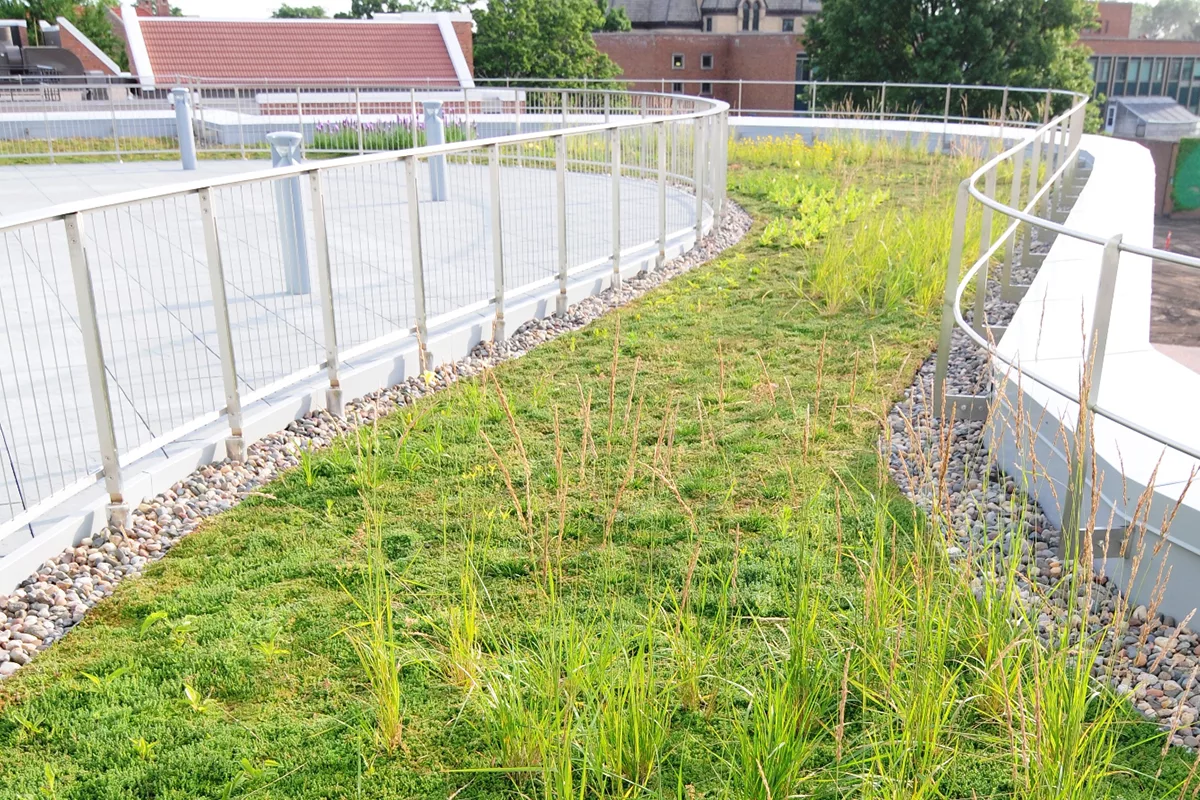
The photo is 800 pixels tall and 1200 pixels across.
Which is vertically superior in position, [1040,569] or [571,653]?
[571,653]

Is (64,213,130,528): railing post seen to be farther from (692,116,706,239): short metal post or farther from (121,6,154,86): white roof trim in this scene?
(121,6,154,86): white roof trim

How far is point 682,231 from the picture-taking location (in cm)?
1183

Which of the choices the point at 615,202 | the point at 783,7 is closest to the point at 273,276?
the point at 615,202

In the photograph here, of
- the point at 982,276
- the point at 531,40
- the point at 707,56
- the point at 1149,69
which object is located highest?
the point at 531,40

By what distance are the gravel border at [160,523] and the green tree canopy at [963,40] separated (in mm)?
38512

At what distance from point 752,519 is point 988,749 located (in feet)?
5.91

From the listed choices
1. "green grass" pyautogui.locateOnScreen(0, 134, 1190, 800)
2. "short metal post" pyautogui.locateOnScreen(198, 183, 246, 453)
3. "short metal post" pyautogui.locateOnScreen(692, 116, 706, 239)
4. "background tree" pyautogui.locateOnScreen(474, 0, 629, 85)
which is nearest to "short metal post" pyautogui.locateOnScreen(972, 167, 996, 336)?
"green grass" pyautogui.locateOnScreen(0, 134, 1190, 800)

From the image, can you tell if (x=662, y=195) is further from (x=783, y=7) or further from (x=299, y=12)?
(x=299, y=12)

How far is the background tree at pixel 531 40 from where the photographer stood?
54500 millimetres

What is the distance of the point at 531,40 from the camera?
54469 mm

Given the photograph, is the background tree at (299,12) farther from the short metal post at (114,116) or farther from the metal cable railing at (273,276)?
the metal cable railing at (273,276)

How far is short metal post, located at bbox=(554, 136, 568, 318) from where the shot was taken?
8.57m

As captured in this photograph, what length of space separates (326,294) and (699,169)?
6531 millimetres

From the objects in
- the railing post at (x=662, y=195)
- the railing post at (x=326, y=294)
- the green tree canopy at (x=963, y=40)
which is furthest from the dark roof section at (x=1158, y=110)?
the railing post at (x=326, y=294)
